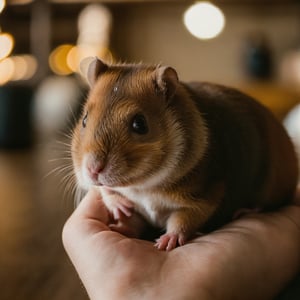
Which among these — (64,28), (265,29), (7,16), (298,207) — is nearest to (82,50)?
(64,28)

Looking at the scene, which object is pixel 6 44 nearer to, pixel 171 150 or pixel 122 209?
pixel 122 209

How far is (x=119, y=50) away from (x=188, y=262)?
5434 mm

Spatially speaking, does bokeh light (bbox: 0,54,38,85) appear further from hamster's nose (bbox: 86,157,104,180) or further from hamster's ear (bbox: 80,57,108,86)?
hamster's nose (bbox: 86,157,104,180)

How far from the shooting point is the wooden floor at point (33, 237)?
2.23 m

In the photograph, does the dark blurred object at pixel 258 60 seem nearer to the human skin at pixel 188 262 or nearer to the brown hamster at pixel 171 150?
the brown hamster at pixel 171 150

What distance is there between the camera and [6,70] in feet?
19.3

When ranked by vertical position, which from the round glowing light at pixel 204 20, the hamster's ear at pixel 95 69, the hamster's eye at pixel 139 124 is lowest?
the round glowing light at pixel 204 20

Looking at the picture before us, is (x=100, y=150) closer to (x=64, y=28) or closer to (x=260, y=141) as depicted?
(x=260, y=141)

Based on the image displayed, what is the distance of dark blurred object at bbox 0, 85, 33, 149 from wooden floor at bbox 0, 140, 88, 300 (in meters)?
0.78

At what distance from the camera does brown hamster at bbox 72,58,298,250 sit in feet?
3.99

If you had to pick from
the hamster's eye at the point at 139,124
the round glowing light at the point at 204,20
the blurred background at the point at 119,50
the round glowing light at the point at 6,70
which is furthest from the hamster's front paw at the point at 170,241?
the round glowing light at the point at 6,70

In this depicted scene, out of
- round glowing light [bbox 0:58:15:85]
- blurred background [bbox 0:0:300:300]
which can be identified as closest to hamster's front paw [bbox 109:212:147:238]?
blurred background [bbox 0:0:300:300]

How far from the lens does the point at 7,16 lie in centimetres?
654

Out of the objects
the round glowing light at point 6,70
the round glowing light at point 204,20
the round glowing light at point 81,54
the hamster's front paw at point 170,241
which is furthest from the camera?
the round glowing light at point 81,54
